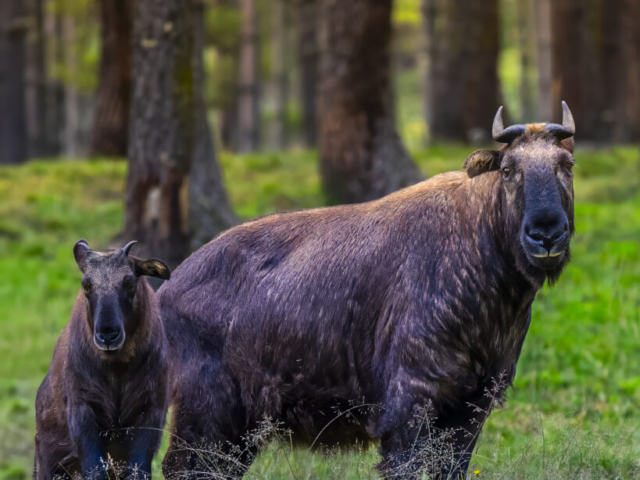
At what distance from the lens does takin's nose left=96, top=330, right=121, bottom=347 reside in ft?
18.6

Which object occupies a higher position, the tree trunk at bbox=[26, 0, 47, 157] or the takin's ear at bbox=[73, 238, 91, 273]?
the tree trunk at bbox=[26, 0, 47, 157]

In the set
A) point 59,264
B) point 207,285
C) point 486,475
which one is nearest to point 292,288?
point 207,285

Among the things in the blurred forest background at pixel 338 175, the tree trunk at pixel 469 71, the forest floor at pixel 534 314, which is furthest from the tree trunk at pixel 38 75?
the tree trunk at pixel 469 71

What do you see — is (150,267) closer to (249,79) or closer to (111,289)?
(111,289)

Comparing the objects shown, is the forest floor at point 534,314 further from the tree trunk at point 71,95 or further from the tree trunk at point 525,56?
the tree trunk at point 71,95

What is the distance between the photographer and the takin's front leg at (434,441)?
544 cm

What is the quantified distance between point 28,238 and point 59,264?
1.35 metres

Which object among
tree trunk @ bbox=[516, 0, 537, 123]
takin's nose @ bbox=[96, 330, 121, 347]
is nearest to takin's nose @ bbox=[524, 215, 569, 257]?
takin's nose @ bbox=[96, 330, 121, 347]

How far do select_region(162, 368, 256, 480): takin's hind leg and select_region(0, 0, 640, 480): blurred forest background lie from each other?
1.04ft

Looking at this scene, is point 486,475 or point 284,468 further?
point 284,468

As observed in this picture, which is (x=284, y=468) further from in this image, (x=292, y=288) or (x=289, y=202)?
(x=289, y=202)

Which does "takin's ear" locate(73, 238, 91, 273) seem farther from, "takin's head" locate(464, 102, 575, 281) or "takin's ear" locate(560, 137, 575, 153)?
"takin's ear" locate(560, 137, 575, 153)

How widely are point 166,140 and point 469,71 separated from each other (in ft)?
39.6

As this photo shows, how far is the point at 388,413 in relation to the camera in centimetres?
557
